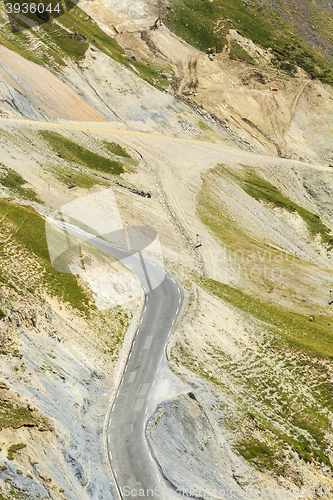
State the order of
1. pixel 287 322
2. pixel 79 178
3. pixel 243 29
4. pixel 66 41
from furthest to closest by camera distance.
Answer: pixel 243 29 → pixel 66 41 → pixel 79 178 → pixel 287 322

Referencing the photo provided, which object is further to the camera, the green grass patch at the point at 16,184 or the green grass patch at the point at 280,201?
the green grass patch at the point at 280,201

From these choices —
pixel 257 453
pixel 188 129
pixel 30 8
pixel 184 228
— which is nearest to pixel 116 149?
pixel 188 129

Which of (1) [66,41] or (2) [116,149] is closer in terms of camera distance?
(2) [116,149]

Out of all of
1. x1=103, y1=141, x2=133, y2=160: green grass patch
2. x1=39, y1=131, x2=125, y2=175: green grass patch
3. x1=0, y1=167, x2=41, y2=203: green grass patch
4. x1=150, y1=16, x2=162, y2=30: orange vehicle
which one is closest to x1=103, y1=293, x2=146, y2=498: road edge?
x1=0, y1=167, x2=41, y2=203: green grass patch

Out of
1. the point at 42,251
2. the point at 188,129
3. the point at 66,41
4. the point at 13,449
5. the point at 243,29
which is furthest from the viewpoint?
the point at 243,29

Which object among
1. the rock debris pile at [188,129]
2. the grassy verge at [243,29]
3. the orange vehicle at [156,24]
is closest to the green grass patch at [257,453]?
the rock debris pile at [188,129]

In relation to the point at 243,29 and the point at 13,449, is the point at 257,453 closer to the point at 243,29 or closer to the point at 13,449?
the point at 13,449

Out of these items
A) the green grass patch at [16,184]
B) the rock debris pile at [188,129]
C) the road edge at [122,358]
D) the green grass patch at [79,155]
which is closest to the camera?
the road edge at [122,358]

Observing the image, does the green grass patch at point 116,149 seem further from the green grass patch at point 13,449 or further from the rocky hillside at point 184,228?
the green grass patch at point 13,449
